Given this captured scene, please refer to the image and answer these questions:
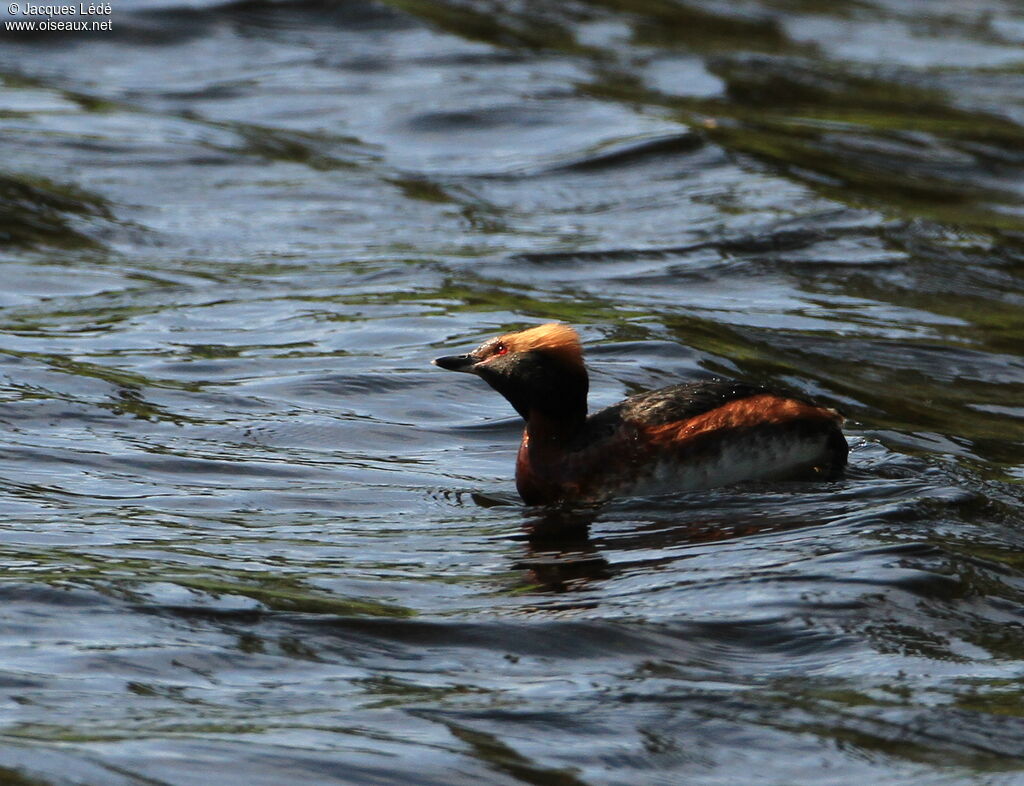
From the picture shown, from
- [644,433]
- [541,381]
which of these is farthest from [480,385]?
[644,433]

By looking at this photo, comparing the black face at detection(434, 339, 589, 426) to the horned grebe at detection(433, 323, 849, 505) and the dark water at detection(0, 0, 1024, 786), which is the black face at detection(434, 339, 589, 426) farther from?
the dark water at detection(0, 0, 1024, 786)

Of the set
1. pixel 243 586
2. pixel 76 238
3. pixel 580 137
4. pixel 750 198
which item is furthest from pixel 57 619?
pixel 580 137

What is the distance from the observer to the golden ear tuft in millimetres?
8789

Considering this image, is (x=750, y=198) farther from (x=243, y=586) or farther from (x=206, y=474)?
(x=243, y=586)

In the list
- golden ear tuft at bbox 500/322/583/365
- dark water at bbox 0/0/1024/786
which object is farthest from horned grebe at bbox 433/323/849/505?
dark water at bbox 0/0/1024/786

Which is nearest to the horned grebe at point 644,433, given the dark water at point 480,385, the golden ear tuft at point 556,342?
the golden ear tuft at point 556,342

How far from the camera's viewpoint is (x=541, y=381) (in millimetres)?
8812

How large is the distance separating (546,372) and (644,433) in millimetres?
567

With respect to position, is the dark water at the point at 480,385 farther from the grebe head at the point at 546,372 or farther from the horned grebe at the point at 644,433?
the grebe head at the point at 546,372

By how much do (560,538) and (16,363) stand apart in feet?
14.4

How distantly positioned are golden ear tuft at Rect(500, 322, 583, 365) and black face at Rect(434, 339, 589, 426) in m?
0.02

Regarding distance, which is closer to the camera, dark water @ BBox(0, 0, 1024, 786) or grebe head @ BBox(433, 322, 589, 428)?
dark water @ BBox(0, 0, 1024, 786)

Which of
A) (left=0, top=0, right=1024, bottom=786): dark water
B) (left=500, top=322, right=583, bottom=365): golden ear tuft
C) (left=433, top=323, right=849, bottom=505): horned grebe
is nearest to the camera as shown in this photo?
(left=0, top=0, right=1024, bottom=786): dark water

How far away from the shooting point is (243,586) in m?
7.25
